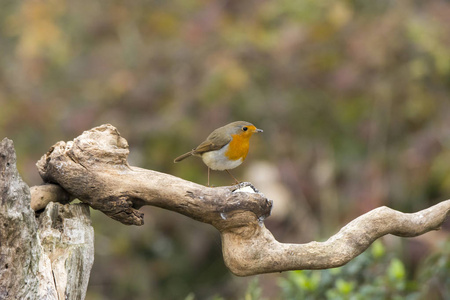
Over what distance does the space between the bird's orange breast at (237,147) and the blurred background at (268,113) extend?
274 centimetres

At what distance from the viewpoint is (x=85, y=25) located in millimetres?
7395

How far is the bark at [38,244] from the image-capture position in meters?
2.00

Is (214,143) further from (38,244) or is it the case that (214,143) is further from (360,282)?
(360,282)

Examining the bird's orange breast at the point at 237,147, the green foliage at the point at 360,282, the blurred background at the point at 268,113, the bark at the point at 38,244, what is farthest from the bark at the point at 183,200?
the blurred background at the point at 268,113

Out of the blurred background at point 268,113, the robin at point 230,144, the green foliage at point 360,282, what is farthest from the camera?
the blurred background at point 268,113

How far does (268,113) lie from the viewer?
6215 millimetres

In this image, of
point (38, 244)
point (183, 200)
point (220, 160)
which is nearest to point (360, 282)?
point (220, 160)

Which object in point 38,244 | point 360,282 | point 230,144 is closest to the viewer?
point 38,244

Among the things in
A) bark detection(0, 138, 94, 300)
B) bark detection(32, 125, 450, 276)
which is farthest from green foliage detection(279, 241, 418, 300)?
bark detection(0, 138, 94, 300)

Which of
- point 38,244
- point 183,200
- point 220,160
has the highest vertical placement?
point 220,160

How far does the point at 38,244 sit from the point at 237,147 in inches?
38.8

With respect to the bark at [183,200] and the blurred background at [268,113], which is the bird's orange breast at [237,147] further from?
the blurred background at [268,113]

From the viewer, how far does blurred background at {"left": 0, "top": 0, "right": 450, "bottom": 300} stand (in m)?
5.70

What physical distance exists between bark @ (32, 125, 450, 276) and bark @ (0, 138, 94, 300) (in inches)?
4.2
